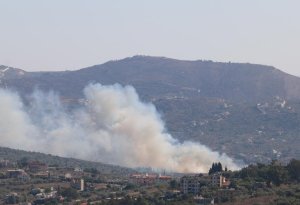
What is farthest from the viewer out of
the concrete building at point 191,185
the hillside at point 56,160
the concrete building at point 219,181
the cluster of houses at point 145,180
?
the hillside at point 56,160

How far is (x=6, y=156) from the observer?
6585 inches

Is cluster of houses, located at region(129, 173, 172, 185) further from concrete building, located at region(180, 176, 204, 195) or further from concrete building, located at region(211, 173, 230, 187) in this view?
concrete building, located at region(180, 176, 204, 195)

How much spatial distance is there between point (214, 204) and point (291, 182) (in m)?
13.8

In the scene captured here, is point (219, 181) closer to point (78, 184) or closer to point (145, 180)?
point (78, 184)

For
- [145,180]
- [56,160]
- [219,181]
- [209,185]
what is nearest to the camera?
[209,185]

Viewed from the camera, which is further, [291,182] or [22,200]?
[22,200]

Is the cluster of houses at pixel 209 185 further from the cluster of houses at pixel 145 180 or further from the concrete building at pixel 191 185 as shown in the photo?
the cluster of houses at pixel 145 180

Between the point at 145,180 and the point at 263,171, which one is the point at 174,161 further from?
the point at 263,171

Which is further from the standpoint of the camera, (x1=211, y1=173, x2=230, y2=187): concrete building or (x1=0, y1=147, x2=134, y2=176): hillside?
(x1=0, y1=147, x2=134, y2=176): hillside

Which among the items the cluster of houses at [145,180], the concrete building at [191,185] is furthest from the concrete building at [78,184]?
the concrete building at [191,185]

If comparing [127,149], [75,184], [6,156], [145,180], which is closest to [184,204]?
[75,184]

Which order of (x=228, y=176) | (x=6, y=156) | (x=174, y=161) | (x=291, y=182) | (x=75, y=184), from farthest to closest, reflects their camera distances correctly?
(x=174, y=161) < (x=6, y=156) < (x=75, y=184) < (x=228, y=176) < (x=291, y=182)

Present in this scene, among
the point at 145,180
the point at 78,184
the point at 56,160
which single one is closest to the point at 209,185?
the point at 78,184

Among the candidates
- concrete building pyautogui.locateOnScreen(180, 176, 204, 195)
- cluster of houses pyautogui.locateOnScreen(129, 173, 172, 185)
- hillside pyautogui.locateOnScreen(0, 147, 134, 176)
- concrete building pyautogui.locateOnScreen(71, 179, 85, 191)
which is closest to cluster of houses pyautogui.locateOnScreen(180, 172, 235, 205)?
concrete building pyautogui.locateOnScreen(180, 176, 204, 195)
